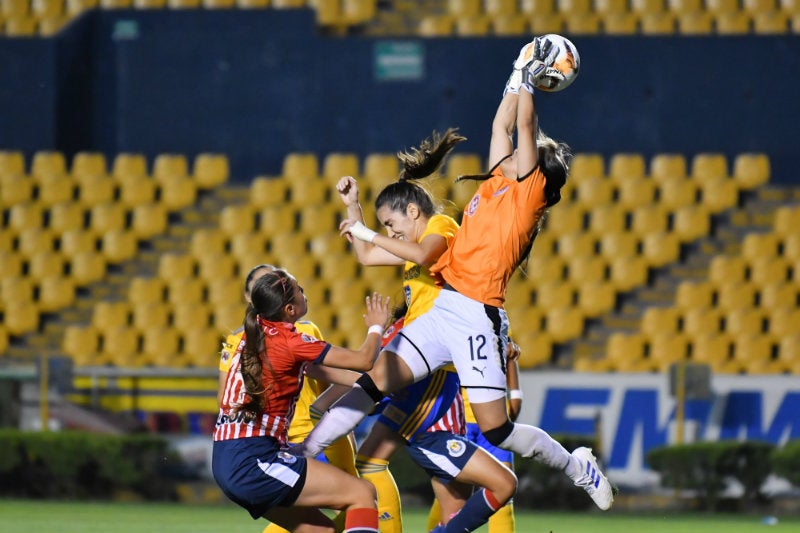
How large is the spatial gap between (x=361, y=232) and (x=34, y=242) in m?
9.71

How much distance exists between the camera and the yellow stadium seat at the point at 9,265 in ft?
51.1

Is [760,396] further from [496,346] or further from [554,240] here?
[496,346]

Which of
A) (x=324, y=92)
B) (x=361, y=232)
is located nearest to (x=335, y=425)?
(x=361, y=232)

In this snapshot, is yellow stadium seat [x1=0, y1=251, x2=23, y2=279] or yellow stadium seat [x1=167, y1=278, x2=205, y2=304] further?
yellow stadium seat [x1=0, y1=251, x2=23, y2=279]

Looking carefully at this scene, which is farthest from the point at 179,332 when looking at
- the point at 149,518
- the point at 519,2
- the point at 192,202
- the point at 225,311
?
the point at 519,2

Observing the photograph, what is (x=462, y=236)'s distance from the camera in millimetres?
6902

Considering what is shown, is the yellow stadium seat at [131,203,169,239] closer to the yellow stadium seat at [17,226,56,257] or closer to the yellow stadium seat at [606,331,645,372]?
the yellow stadium seat at [17,226,56,257]

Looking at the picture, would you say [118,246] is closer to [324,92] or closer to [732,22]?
[324,92]

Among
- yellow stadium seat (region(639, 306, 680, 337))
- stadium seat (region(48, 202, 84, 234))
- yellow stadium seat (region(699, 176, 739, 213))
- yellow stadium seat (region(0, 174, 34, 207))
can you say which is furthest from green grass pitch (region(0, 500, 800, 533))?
yellow stadium seat (region(0, 174, 34, 207))

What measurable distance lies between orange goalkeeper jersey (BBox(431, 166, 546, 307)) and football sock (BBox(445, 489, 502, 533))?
0.93 meters

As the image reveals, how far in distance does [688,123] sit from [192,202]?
5892mm

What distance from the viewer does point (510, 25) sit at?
55.5ft

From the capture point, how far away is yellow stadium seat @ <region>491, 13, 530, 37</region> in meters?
16.8

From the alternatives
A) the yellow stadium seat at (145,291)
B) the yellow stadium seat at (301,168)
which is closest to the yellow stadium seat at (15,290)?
the yellow stadium seat at (145,291)
